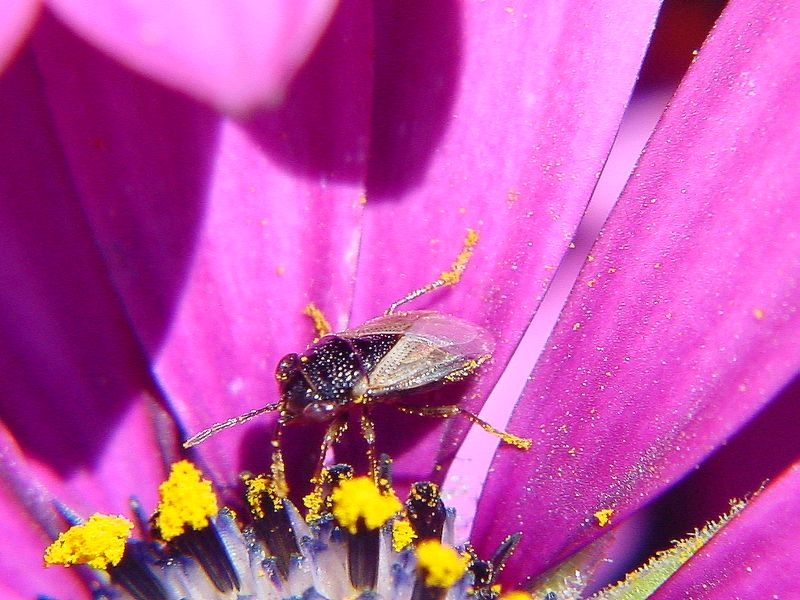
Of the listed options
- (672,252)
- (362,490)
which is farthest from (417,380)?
(672,252)

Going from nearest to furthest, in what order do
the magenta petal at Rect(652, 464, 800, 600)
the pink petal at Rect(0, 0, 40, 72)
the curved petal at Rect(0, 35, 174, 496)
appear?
the pink petal at Rect(0, 0, 40, 72), the magenta petal at Rect(652, 464, 800, 600), the curved petal at Rect(0, 35, 174, 496)

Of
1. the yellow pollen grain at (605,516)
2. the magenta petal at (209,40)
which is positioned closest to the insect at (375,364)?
the yellow pollen grain at (605,516)

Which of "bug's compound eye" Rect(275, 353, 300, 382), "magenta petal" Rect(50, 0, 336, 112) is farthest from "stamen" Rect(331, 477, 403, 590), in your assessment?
"magenta petal" Rect(50, 0, 336, 112)

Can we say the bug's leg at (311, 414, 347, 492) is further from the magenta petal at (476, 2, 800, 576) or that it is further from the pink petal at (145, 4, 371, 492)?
→ the magenta petal at (476, 2, 800, 576)

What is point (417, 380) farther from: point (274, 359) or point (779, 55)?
point (779, 55)

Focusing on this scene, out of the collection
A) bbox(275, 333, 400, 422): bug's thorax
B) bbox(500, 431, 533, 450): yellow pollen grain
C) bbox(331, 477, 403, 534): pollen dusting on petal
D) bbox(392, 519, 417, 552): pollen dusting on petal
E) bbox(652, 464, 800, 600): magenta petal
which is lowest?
bbox(652, 464, 800, 600): magenta petal

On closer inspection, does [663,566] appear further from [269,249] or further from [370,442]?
[269,249]

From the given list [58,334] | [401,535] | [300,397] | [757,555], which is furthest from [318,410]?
[757,555]
